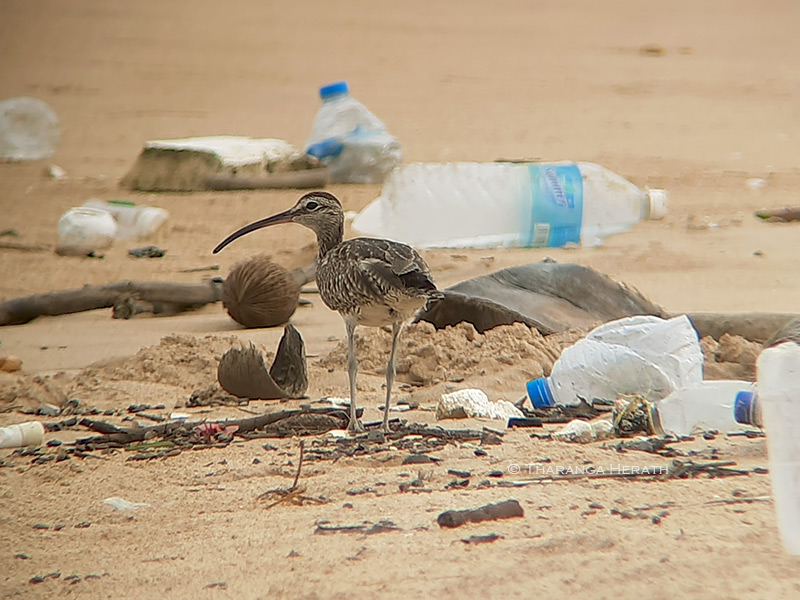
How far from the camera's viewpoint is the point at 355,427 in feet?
14.5

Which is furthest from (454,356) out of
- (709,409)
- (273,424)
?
(709,409)

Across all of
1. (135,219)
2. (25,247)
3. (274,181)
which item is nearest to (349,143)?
(274,181)

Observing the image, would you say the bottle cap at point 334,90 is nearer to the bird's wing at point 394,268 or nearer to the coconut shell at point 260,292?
the coconut shell at point 260,292

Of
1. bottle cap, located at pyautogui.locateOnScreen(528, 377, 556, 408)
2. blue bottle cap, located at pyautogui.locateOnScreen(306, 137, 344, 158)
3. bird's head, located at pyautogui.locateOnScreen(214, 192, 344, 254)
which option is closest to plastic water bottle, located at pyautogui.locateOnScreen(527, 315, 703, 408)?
bottle cap, located at pyautogui.locateOnScreen(528, 377, 556, 408)

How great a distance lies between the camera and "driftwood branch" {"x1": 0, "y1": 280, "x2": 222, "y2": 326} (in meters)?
6.78

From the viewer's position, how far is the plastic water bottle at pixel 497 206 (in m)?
8.15

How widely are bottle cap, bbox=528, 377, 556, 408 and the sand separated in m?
0.32

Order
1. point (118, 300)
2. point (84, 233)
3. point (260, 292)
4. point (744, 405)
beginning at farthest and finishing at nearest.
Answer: point (84, 233) → point (118, 300) → point (260, 292) → point (744, 405)

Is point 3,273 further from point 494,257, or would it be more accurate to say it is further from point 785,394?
point 785,394

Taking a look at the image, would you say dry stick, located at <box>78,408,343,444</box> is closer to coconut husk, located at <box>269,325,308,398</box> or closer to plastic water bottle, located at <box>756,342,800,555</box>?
coconut husk, located at <box>269,325,308,398</box>

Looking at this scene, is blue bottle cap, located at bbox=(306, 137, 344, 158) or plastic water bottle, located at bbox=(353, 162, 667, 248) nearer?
plastic water bottle, located at bbox=(353, 162, 667, 248)

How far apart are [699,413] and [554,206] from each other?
4.28 m

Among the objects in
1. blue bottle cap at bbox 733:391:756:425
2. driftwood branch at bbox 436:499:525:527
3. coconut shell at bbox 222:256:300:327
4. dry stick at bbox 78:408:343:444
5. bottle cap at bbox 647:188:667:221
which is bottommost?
driftwood branch at bbox 436:499:525:527

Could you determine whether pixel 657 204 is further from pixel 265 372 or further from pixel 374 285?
pixel 374 285
